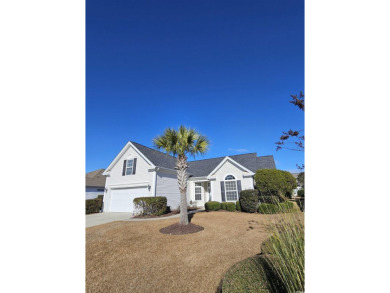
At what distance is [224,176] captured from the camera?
16.0 meters

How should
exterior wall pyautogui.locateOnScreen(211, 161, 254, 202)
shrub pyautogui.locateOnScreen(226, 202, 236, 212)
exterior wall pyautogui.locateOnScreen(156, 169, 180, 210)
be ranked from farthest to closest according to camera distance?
exterior wall pyautogui.locateOnScreen(156, 169, 180, 210) → exterior wall pyautogui.locateOnScreen(211, 161, 254, 202) → shrub pyautogui.locateOnScreen(226, 202, 236, 212)

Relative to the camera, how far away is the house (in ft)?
49.8

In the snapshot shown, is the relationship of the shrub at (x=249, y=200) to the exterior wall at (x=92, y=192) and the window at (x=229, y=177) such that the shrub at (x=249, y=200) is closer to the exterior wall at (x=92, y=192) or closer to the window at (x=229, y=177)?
the window at (x=229, y=177)

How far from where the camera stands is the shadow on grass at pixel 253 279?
83.9 inches

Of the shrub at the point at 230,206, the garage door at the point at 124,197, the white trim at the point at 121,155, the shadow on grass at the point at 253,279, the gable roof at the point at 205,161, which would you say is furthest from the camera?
the gable roof at the point at 205,161

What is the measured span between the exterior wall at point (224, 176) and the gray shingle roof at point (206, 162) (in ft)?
4.91

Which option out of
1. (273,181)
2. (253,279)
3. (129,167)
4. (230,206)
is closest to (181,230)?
(253,279)

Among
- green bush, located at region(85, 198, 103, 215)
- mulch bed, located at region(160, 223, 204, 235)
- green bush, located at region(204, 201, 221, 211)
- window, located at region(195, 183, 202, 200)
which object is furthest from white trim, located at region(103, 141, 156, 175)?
mulch bed, located at region(160, 223, 204, 235)

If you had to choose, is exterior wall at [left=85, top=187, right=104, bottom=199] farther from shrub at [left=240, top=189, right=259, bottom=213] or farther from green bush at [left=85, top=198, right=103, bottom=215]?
shrub at [left=240, top=189, right=259, bottom=213]

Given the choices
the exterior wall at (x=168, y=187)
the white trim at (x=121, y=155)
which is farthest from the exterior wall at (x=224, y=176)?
the white trim at (x=121, y=155)

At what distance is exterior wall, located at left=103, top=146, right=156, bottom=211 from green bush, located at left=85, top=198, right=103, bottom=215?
606 mm
